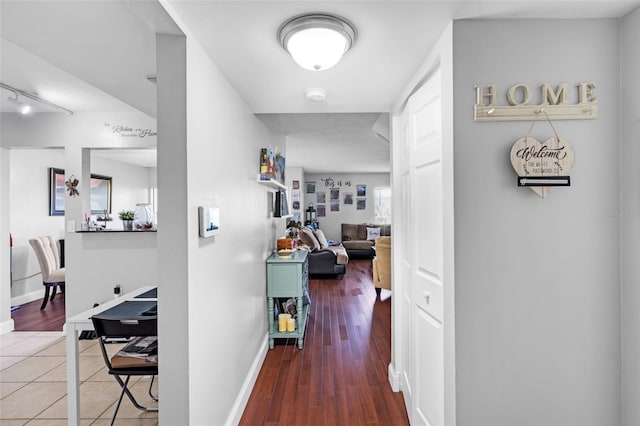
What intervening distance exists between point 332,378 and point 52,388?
86.8 inches

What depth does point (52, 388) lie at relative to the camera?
2.61 m

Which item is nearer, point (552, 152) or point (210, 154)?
point (552, 152)

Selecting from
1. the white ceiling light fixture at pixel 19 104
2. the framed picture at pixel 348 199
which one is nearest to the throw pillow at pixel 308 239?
the framed picture at pixel 348 199

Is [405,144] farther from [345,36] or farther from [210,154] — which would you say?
[210,154]

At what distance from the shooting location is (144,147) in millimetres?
3689

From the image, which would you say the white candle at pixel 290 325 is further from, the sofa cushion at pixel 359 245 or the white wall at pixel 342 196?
the white wall at pixel 342 196

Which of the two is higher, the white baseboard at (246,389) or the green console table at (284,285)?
the green console table at (284,285)

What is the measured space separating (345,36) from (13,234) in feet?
19.0

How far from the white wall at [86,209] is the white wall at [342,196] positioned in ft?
21.2

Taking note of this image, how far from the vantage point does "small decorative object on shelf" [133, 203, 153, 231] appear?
3545mm

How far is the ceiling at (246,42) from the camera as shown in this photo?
4.39ft

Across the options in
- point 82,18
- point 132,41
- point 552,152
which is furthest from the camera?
point 132,41

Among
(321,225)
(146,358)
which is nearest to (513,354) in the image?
(146,358)

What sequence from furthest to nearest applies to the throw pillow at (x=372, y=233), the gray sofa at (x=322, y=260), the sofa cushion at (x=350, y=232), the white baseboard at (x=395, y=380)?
the sofa cushion at (x=350, y=232) → the throw pillow at (x=372, y=233) → the gray sofa at (x=322, y=260) → the white baseboard at (x=395, y=380)
